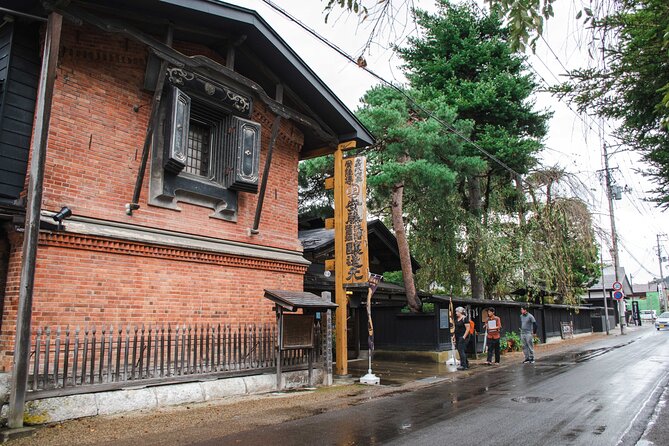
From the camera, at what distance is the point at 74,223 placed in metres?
8.05

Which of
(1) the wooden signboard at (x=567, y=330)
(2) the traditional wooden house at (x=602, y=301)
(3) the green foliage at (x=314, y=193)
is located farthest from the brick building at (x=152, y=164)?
(2) the traditional wooden house at (x=602, y=301)

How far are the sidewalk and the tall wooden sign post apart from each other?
1.65 metres

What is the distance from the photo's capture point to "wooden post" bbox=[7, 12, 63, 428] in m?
6.54

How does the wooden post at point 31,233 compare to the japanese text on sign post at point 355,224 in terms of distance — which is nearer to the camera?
the wooden post at point 31,233

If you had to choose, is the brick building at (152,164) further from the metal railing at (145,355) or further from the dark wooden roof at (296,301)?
the dark wooden roof at (296,301)

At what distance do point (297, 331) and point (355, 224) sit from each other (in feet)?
10.8

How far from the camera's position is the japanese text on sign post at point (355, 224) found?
12283mm

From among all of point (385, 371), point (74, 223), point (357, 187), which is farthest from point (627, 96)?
point (74, 223)

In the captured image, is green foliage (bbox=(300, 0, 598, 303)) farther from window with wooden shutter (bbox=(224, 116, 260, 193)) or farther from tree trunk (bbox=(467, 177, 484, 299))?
window with wooden shutter (bbox=(224, 116, 260, 193))

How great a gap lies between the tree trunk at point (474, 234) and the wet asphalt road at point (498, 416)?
27.1 feet

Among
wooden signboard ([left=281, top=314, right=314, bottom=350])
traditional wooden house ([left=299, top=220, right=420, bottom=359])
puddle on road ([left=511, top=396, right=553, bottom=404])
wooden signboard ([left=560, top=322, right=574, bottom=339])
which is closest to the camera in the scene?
puddle on road ([left=511, top=396, right=553, bottom=404])

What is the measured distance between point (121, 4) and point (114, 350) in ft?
20.4

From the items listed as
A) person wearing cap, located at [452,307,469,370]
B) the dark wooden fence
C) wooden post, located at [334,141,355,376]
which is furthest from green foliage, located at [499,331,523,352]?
wooden post, located at [334,141,355,376]

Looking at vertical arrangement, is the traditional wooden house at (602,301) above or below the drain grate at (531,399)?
above
